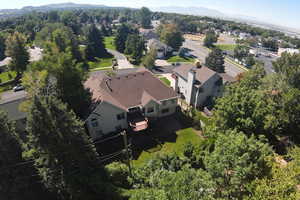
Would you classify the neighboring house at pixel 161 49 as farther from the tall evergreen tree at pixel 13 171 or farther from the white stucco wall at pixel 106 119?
the tall evergreen tree at pixel 13 171

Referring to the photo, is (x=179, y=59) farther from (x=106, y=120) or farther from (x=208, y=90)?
(x=106, y=120)

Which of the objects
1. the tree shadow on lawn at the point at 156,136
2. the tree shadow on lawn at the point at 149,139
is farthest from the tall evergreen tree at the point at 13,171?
the tree shadow on lawn at the point at 156,136

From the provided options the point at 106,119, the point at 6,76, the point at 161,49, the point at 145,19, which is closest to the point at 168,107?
the point at 106,119

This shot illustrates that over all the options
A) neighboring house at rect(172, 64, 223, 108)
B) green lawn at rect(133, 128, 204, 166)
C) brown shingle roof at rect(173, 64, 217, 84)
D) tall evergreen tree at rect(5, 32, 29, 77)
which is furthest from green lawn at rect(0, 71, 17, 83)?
green lawn at rect(133, 128, 204, 166)

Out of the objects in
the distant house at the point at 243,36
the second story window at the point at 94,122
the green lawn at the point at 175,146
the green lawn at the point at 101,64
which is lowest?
the green lawn at the point at 175,146

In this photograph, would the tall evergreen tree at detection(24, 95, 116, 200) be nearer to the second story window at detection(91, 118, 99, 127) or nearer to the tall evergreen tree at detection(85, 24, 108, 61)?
the second story window at detection(91, 118, 99, 127)

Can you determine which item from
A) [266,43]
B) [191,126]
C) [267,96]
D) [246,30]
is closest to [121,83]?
[191,126]

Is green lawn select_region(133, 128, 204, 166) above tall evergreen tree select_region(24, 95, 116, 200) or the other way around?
the other way around
